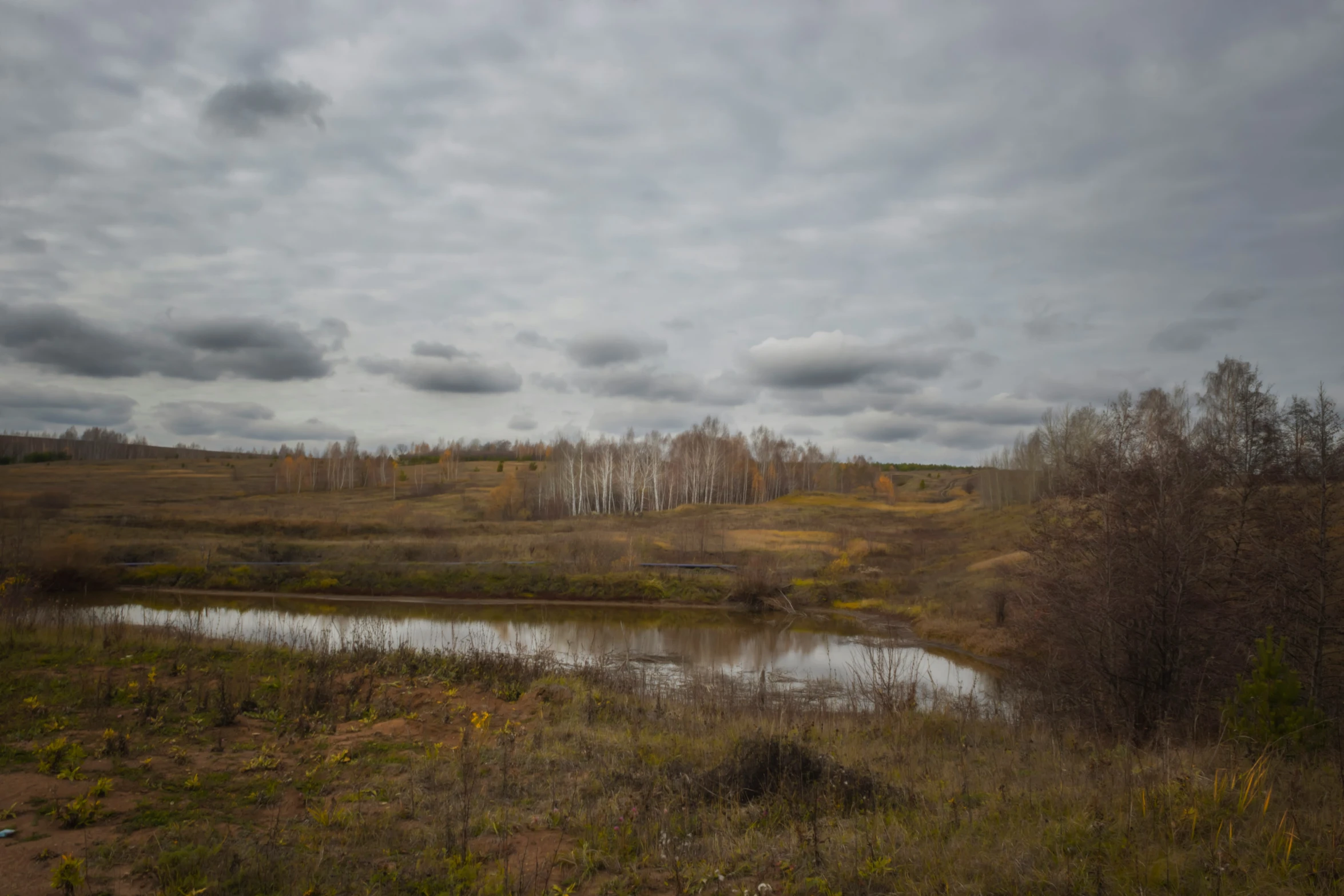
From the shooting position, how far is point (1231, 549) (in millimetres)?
15297

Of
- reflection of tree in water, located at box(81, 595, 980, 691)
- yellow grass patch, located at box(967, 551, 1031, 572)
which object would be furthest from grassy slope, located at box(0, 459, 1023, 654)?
reflection of tree in water, located at box(81, 595, 980, 691)

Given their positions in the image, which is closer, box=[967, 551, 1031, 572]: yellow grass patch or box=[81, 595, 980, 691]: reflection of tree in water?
box=[81, 595, 980, 691]: reflection of tree in water

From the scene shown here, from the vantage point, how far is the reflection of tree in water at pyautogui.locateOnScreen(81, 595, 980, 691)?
23.3m

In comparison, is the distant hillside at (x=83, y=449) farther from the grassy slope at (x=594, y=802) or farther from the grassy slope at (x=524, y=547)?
the grassy slope at (x=594, y=802)

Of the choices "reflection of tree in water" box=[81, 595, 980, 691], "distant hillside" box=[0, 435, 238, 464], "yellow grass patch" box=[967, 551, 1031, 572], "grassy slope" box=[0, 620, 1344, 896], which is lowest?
"reflection of tree in water" box=[81, 595, 980, 691]

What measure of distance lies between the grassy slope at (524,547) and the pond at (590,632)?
6.48ft

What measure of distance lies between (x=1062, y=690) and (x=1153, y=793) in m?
11.6

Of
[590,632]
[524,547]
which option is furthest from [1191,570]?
[524,547]

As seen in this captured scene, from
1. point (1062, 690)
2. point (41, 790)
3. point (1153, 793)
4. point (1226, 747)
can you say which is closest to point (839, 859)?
point (1153, 793)

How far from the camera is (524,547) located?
153ft

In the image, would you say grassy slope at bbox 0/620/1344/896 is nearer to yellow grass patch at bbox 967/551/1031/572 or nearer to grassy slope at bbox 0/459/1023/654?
grassy slope at bbox 0/459/1023/654

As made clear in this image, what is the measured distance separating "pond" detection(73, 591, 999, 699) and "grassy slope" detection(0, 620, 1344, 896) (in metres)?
6.75

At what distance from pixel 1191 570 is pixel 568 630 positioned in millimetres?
23815

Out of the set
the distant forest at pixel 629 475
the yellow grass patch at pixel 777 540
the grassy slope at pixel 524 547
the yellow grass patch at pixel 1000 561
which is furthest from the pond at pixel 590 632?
the distant forest at pixel 629 475
